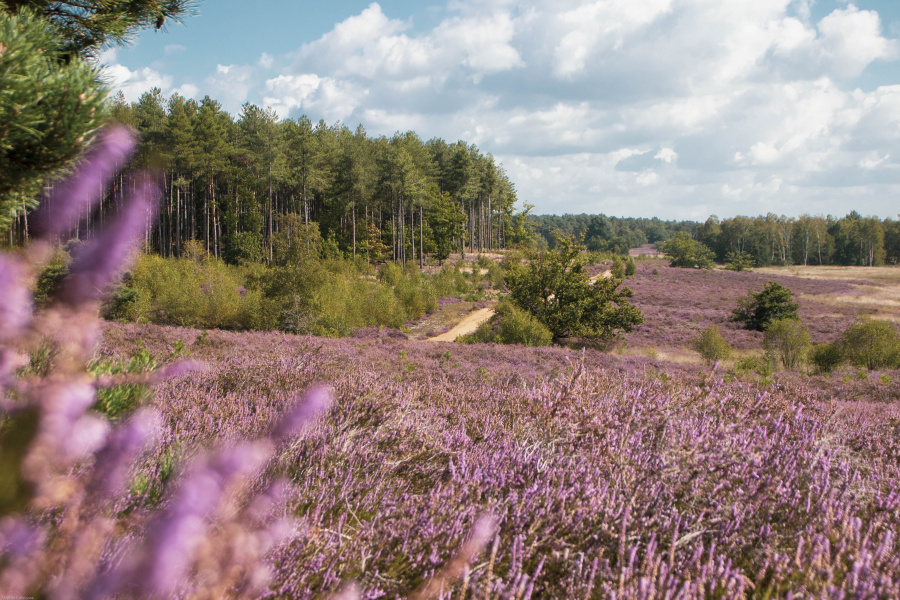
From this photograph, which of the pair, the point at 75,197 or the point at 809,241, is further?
the point at 809,241

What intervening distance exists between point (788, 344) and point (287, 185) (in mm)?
46225

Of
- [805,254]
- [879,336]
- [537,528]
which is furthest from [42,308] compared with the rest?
[805,254]

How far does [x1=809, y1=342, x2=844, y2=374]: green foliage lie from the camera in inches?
794

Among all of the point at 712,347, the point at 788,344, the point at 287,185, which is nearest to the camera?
the point at 788,344

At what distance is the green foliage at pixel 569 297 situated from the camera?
992 inches

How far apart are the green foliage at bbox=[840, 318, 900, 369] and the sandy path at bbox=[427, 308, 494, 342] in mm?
14922

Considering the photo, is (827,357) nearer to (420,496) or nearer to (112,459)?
(420,496)

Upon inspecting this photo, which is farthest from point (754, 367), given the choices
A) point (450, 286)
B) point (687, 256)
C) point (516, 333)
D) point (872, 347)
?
point (687, 256)

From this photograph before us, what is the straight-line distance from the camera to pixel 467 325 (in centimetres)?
2855

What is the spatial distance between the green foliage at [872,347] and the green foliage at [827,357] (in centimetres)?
22

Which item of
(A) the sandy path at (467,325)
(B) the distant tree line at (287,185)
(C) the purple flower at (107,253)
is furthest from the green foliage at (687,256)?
(C) the purple flower at (107,253)

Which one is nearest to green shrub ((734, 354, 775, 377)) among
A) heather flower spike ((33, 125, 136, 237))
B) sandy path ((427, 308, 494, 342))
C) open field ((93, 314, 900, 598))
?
open field ((93, 314, 900, 598))

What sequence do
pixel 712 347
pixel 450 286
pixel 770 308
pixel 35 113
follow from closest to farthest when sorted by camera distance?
pixel 35 113, pixel 712 347, pixel 770 308, pixel 450 286

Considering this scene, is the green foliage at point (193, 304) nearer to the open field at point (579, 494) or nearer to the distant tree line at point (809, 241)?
the open field at point (579, 494)
